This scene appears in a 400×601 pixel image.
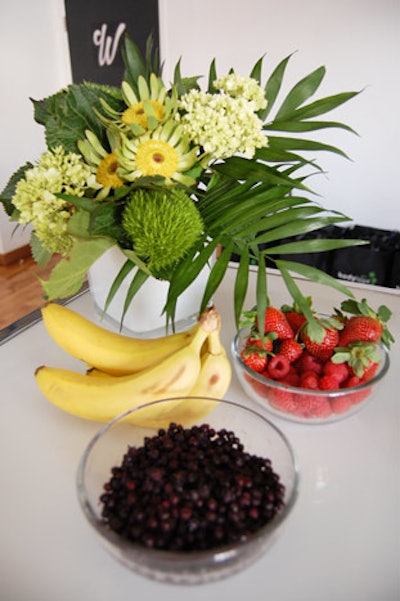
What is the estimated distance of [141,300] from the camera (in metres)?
0.75

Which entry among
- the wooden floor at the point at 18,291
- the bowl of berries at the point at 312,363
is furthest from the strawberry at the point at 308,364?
the wooden floor at the point at 18,291

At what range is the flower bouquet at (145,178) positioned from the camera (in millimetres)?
627

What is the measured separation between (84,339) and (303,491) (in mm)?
335

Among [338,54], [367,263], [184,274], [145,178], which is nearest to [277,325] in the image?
[184,274]

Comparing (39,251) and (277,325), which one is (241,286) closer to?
(277,325)

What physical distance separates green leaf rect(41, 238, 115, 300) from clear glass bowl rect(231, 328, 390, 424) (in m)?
0.23

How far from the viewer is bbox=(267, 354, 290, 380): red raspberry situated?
24.9 inches

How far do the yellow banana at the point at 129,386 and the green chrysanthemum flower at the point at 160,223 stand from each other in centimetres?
11

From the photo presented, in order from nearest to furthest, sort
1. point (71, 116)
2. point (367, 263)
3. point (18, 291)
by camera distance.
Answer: point (71, 116) < point (367, 263) < point (18, 291)

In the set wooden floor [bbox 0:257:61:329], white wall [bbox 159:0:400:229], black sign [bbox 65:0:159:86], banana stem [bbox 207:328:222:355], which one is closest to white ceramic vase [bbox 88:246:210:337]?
banana stem [bbox 207:328:222:355]

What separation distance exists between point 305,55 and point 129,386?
215 centimetres

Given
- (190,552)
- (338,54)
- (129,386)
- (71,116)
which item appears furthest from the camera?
(338,54)

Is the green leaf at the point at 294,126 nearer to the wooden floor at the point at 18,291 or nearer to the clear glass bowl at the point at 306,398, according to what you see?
the clear glass bowl at the point at 306,398

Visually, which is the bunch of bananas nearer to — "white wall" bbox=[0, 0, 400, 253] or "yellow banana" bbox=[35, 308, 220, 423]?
"yellow banana" bbox=[35, 308, 220, 423]
